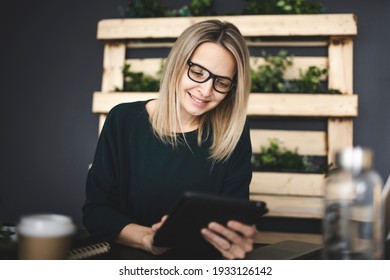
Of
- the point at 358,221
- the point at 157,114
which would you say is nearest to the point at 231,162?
A: the point at 157,114

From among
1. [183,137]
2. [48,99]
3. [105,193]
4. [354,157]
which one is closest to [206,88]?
[183,137]

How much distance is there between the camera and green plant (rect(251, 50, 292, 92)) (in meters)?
2.12

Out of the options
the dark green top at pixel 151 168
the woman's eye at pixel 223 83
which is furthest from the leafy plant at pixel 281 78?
the woman's eye at pixel 223 83

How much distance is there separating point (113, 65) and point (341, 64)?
3.97 ft

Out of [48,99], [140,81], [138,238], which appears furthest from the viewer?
[48,99]

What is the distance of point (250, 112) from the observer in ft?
6.82

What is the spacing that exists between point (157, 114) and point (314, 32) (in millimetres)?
1140

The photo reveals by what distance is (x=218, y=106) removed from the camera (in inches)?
55.2

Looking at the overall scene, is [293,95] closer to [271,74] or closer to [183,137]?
[271,74]

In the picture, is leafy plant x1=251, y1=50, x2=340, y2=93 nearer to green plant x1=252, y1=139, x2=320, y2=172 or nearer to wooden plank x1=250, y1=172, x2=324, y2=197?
green plant x1=252, y1=139, x2=320, y2=172

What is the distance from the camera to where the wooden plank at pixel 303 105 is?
2021 mm

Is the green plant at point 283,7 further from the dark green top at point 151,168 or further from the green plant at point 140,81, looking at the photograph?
the dark green top at point 151,168

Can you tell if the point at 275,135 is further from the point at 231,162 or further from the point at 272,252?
the point at 272,252

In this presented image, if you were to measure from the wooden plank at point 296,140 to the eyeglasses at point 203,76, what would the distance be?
1007 millimetres
